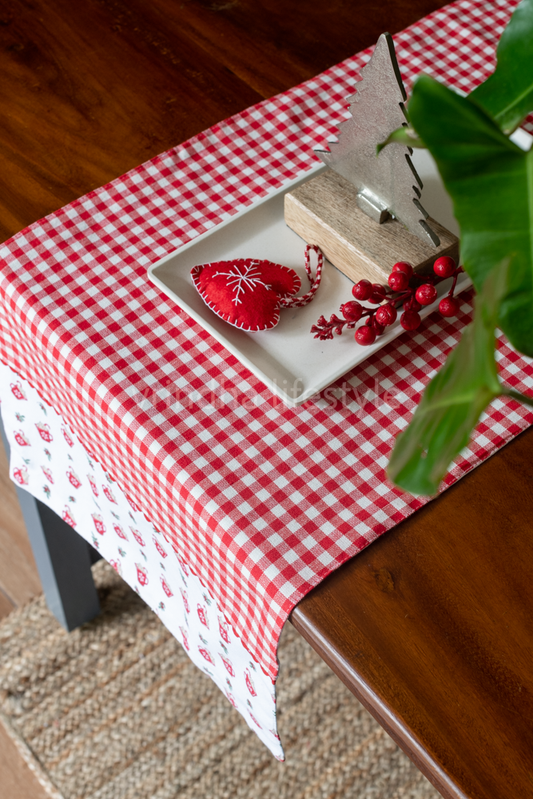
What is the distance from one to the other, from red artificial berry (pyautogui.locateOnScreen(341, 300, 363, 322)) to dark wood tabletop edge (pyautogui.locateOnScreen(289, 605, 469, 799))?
9.7 inches

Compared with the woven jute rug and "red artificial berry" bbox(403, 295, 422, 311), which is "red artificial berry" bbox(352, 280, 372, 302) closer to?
"red artificial berry" bbox(403, 295, 422, 311)

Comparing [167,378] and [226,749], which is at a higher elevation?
[167,378]

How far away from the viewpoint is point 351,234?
0.67m

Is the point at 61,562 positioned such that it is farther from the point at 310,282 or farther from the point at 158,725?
the point at 310,282

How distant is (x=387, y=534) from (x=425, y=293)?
21 cm

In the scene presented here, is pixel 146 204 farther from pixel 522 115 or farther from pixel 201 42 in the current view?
pixel 522 115

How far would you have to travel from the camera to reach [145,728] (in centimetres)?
127

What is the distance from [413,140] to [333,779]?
1.15m

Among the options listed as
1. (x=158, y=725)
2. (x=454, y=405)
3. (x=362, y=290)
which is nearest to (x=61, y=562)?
(x=158, y=725)

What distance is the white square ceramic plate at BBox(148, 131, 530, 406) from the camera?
0.63 m

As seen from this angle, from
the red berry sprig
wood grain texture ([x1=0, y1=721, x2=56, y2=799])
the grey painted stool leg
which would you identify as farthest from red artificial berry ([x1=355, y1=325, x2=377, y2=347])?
wood grain texture ([x1=0, y1=721, x2=56, y2=799])

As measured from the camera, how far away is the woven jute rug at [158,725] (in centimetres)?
122

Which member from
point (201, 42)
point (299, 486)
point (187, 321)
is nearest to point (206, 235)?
point (187, 321)

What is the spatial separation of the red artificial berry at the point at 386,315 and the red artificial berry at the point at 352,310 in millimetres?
16
